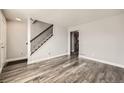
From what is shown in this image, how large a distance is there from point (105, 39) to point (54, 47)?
3.03 metres

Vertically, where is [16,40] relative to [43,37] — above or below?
below

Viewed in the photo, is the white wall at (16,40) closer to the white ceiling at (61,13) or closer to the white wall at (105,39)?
the white ceiling at (61,13)

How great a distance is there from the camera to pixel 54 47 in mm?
5613

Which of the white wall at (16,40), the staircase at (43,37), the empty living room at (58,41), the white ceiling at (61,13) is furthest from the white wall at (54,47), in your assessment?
the white ceiling at (61,13)

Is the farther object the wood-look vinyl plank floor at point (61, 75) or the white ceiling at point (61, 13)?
the white ceiling at point (61, 13)

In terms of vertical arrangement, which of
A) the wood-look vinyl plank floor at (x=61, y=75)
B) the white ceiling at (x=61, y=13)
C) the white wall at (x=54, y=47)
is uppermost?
the white ceiling at (x=61, y=13)

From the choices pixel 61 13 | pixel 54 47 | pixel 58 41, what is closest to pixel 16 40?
pixel 54 47

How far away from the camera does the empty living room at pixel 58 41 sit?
329cm

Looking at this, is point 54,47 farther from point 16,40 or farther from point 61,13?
point 61,13

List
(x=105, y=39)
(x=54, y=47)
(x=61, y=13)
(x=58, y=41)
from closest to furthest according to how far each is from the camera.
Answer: (x=61, y=13), (x=105, y=39), (x=54, y=47), (x=58, y=41)

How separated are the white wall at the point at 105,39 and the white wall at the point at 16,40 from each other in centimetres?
374

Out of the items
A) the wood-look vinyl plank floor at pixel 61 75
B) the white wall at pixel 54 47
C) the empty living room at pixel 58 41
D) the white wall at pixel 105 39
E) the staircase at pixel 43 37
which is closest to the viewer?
the wood-look vinyl plank floor at pixel 61 75

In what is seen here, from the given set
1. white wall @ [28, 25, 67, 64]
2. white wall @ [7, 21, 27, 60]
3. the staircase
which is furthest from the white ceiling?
white wall @ [28, 25, 67, 64]
